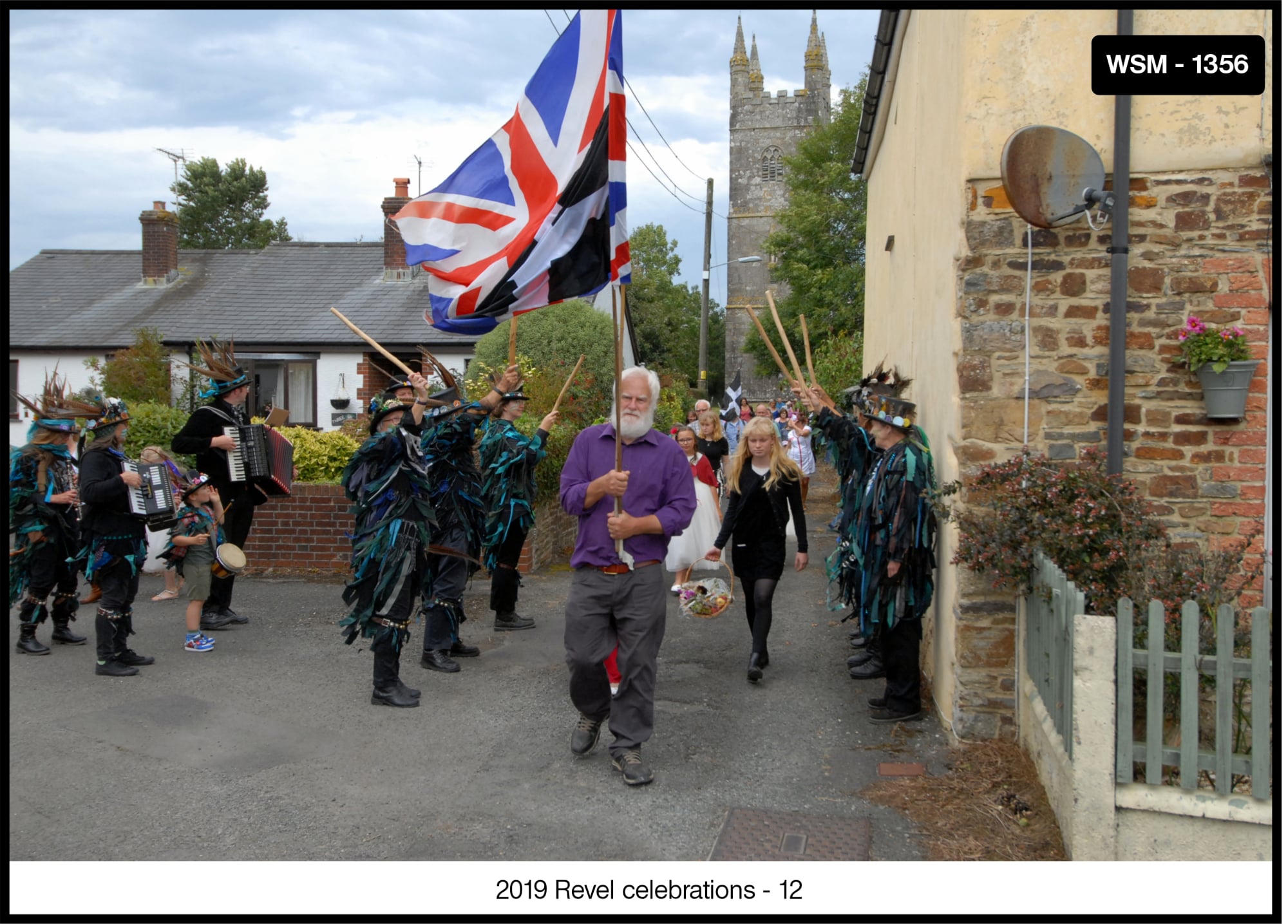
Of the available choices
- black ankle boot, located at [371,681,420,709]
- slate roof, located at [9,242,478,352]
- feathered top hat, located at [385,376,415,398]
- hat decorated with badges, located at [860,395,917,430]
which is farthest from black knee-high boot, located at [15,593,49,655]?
slate roof, located at [9,242,478,352]

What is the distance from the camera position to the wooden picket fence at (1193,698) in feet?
13.0

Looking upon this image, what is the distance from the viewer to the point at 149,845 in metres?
4.45

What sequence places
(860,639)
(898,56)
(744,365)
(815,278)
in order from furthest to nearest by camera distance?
(744,365) → (815,278) → (898,56) → (860,639)

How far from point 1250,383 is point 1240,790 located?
7.66 ft

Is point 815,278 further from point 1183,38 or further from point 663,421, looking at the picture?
point 1183,38

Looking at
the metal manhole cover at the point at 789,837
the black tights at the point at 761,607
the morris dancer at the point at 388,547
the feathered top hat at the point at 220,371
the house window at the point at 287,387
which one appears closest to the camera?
the metal manhole cover at the point at 789,837

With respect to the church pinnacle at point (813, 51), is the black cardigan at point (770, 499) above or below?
below

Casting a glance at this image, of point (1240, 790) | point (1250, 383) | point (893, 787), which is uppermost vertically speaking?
point (1250, 383)

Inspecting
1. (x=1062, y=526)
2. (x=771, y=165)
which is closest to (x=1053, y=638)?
(x=1062, y=526)

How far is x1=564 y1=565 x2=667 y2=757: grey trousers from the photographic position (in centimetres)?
536

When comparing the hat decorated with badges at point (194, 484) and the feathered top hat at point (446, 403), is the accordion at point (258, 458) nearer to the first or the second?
the hat decorated with badges at point (194, 484)

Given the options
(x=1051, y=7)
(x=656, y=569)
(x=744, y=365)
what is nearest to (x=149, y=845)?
(x=656, y=569)

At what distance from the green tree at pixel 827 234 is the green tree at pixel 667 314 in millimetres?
6797

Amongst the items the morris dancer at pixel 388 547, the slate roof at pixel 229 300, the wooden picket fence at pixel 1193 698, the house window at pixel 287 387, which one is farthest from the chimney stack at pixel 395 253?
the wooden picket fence at pixel 1193 698
